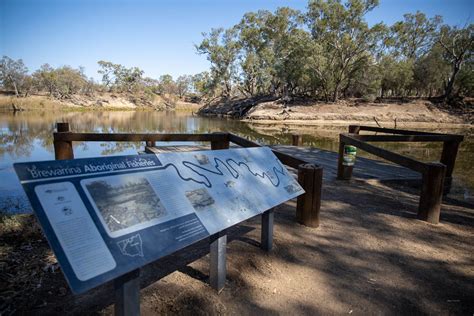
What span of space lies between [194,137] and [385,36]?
1445 inches

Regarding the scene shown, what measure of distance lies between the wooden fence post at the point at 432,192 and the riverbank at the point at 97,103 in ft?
210

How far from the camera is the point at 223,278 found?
249cm

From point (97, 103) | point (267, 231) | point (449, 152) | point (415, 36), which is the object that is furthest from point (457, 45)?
point (97, 103)

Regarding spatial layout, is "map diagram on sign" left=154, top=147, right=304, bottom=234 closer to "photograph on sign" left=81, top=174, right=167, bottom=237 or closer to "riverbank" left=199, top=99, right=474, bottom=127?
"photograph on sign" left=81, top=174, right=167, bottom=237

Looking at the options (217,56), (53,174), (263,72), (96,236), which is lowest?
(96,236)

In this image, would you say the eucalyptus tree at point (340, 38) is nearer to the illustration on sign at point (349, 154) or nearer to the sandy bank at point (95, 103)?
the illustration on sign at point (349, 154)

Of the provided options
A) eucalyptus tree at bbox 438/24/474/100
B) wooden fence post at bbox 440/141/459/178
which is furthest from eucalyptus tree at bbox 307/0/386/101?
wooden fence post at bbox 440/141/459/178

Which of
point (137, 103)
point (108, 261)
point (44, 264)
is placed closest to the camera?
point (108, 261)

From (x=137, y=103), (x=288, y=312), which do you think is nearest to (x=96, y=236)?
(x=288, y=312)

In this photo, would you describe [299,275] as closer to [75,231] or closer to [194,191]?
[194,191]

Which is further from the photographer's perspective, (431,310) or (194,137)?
(194,137)

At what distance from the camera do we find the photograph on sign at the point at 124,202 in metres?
1.53

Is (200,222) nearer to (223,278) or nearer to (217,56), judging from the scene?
(223,278)

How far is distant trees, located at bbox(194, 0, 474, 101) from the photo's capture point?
111 feet
